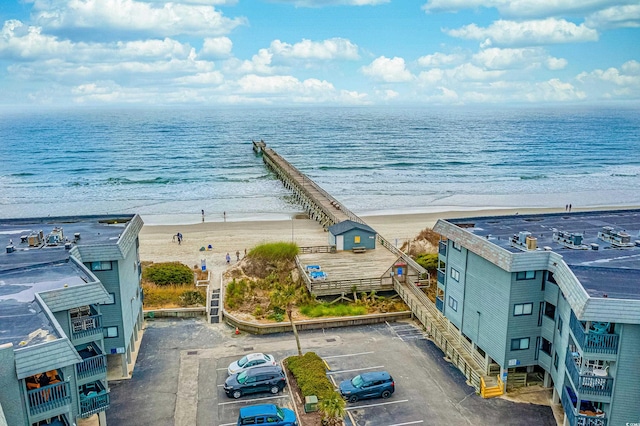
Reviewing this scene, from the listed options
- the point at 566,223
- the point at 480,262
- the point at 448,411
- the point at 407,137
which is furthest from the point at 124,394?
the point at 407,137

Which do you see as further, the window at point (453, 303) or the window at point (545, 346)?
the window at point (453, 303)

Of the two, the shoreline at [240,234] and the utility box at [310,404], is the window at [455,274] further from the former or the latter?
the shoreline at [240,234]

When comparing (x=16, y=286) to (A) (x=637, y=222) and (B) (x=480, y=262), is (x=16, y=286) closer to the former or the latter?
(B) (x=480, y=262)

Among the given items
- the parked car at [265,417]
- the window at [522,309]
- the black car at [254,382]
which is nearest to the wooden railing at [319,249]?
the black car at [254,382]

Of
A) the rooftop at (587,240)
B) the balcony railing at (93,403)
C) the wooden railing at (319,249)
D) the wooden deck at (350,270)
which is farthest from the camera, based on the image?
the wooden railing at (319,249)

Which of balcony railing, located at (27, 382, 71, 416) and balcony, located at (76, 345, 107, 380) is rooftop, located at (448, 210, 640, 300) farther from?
balcony railing, located at (27, 382, 71, 416)

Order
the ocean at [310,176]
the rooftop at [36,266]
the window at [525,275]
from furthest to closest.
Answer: the ocean at [310,176]
the window at [525,275]
the rooftop at [36,266]
